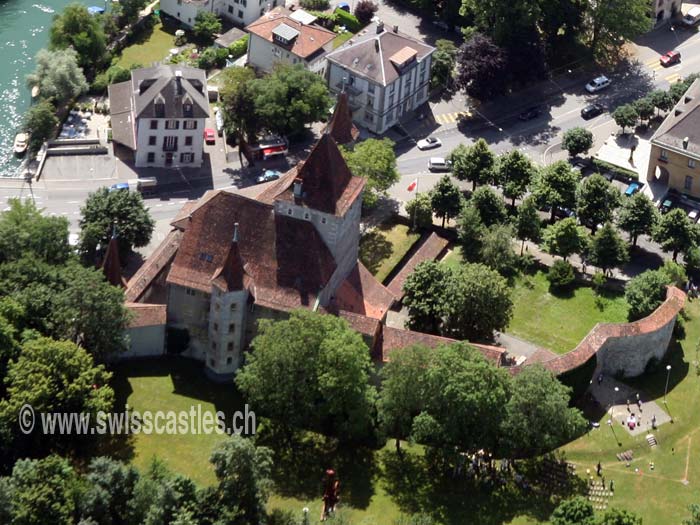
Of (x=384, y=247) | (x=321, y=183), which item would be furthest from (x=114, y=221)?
(x=384, y=247)

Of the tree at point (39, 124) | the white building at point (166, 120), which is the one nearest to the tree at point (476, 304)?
the white building at point (166, 120)

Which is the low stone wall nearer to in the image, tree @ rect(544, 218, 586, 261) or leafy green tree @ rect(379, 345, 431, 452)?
tree @ rect(544, 218, 586, 261)

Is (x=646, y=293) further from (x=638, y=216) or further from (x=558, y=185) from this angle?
(x=558, y=185)

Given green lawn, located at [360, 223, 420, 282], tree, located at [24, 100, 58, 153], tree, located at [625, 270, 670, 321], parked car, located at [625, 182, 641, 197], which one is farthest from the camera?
tree, located at [24, 100, 58, 153]

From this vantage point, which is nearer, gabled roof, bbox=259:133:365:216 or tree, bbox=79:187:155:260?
gabled roof, bbox=259:133:365:216

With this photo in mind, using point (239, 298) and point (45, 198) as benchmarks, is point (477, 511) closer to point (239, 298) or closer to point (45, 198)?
point (239, 298)

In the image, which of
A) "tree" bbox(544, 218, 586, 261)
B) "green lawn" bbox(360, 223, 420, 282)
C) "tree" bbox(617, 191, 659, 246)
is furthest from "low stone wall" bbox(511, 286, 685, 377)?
"green lawn" bbox(360, 223, 420, 282)
